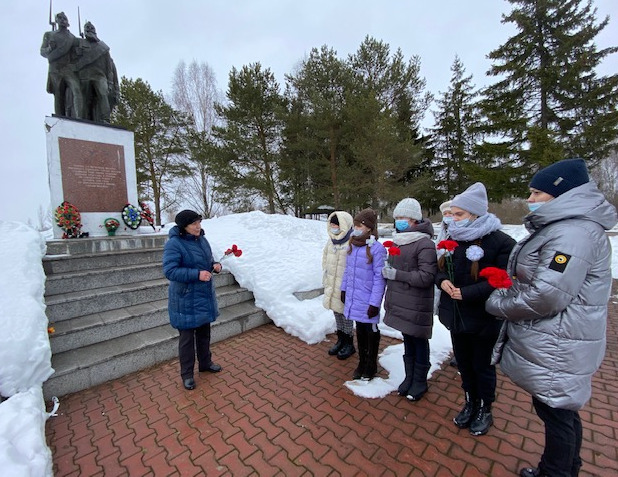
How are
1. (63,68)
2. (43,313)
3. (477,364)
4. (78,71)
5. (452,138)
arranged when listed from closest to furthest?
(477,364)
(43,313)
(63,68)
(78,71)
(452,138)

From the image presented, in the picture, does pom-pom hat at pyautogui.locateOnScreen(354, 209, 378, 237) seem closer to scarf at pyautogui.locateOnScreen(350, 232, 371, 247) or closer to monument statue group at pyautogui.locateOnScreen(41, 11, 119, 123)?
scarf at pyautogui.locateOnScreen(350, 232, 371, 247)

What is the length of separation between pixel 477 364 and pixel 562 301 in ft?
3.17

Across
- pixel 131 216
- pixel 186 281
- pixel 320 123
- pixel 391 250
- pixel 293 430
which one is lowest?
pixel 293 430

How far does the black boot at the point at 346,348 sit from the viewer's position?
360 cm

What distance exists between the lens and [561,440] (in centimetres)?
168

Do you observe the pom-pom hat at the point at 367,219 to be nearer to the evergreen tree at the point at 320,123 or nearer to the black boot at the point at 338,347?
the black boot at the point at 338,347

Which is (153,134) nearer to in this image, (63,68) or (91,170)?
(63,68)

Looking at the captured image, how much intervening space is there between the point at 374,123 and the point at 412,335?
38.6 feet

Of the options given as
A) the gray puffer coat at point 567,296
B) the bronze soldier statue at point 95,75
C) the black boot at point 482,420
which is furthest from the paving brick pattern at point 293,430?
the bronze soldier statue at point 95,75

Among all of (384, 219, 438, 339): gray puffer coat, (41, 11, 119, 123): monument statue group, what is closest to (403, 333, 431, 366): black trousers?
(384, 219, 438, 339): gray puffer coat

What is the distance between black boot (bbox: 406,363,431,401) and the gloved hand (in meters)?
0.93

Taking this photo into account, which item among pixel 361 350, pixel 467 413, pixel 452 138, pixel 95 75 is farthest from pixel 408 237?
pixel 452 138

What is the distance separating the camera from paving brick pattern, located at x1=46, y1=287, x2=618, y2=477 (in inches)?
81.9

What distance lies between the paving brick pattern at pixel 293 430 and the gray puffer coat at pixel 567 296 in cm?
90
